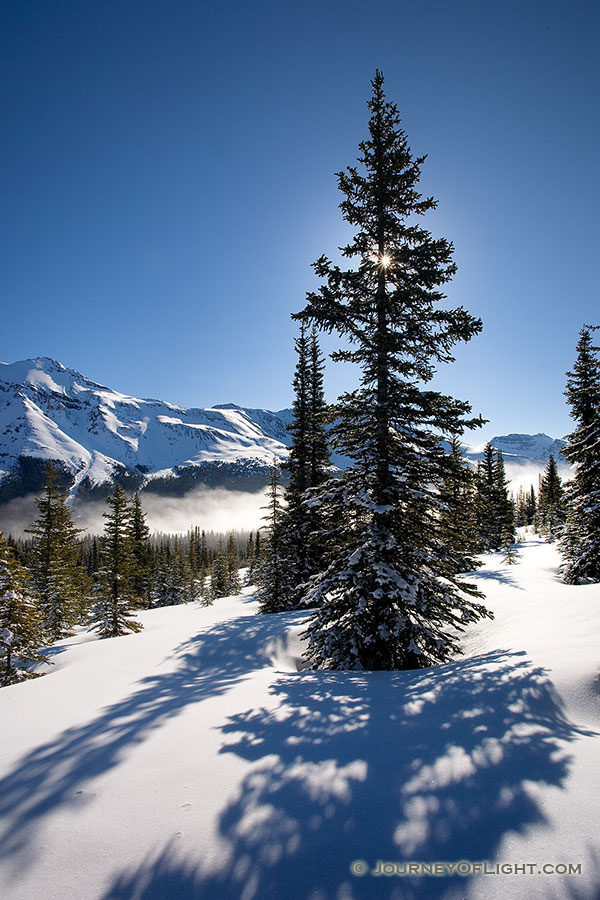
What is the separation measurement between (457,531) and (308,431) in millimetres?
13576

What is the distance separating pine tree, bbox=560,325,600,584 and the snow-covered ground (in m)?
13.5

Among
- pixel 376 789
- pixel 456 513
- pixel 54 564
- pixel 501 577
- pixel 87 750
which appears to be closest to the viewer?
pixel 376 789

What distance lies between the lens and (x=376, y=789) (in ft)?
10.5

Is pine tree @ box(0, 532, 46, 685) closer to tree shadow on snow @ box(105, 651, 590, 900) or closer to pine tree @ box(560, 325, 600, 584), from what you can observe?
tree shadow on snow @ box(105, 651, 590, 900)

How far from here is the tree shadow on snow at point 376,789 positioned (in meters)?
2.37

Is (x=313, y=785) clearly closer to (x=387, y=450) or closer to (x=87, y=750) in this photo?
(x=87, y=750)

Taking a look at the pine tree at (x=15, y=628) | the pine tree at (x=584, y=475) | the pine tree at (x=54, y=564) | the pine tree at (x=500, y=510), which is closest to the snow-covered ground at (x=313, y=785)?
the pine tree at (x=15, y=628)

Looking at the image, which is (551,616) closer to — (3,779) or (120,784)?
(120,784)

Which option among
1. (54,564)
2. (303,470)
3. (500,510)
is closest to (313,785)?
(303,470)

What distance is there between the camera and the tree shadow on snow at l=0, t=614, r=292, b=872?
3.03 meters

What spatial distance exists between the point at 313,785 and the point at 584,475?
20849 millimetres

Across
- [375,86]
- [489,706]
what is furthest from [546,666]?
[375,86]

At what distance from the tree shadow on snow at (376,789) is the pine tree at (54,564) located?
82.4 ft

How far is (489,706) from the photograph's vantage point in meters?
4.57
